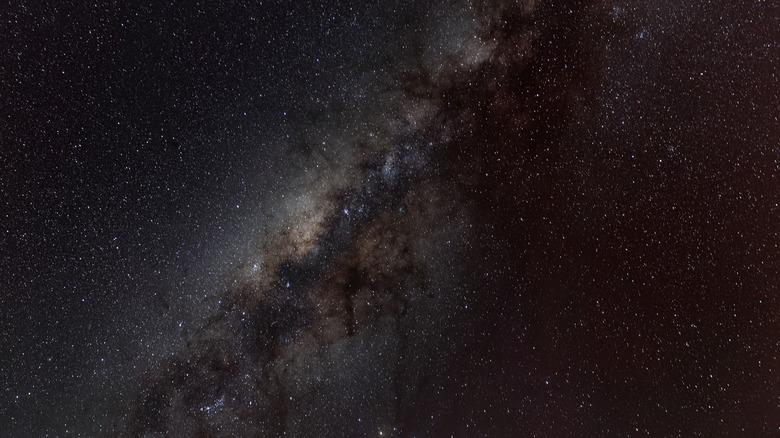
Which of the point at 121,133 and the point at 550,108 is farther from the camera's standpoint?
the point at 550,108

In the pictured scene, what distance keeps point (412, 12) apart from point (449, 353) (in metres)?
2.82

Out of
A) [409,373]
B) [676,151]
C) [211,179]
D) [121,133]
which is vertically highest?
[121,133]

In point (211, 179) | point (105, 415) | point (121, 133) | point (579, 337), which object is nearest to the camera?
point (121, 133)

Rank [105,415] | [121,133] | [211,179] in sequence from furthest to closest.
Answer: [105,415]
[211,179]
[121,133]

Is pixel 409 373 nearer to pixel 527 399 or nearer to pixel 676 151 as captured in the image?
pixel 527 399

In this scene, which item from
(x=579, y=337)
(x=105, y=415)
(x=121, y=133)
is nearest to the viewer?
(x=121, y=133)

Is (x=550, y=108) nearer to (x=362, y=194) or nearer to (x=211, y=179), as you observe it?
(x=362, y=194)

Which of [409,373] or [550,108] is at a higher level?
[550,108]

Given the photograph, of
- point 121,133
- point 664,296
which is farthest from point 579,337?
point 121,133

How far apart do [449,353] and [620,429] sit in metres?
1.57

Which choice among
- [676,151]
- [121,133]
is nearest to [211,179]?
[121,133]

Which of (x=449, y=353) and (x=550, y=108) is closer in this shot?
(x=550, y=108)

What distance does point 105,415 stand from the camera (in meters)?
3.45

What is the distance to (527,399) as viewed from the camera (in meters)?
3.89
